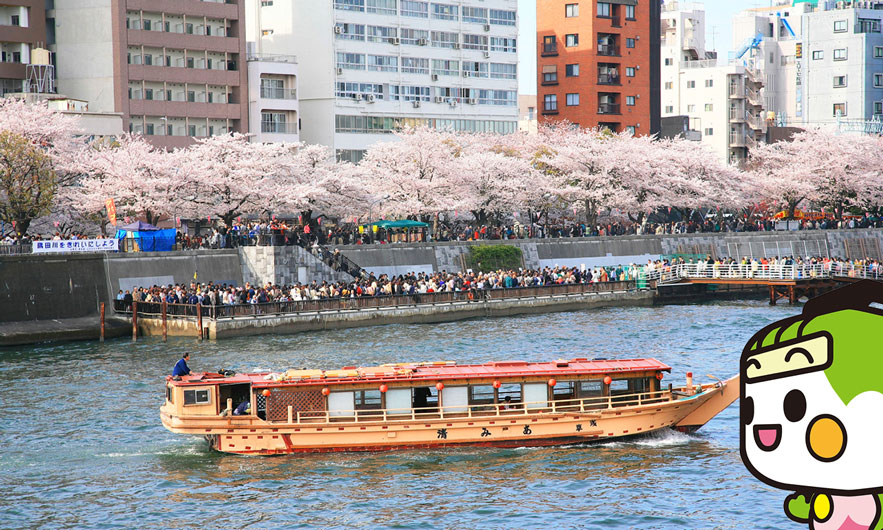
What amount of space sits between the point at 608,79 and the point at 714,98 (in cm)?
2414

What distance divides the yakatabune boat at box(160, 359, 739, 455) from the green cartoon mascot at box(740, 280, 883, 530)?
23.8 meters

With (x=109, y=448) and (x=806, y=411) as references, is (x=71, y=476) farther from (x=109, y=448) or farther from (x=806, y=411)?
(x=806, y=411)

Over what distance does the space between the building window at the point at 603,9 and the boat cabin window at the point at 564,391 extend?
87.4m

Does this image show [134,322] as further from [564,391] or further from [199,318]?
[564,391]

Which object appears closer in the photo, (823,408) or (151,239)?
(823,408)

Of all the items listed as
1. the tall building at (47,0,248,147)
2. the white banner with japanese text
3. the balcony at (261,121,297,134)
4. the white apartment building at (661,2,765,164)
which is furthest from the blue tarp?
the white apartment building at (661,2,765,164)

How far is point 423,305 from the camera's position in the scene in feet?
200

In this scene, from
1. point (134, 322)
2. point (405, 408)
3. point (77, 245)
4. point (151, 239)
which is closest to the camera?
point (405, 408)

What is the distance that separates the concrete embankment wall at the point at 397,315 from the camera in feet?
177

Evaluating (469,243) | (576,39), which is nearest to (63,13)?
(469,243)

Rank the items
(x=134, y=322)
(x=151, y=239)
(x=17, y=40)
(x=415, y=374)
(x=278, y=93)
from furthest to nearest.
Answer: (x=278, y=93) < (x=17, y=40) < (x=151, y=239) < (x=134, y=322) < (x=415, y=374)

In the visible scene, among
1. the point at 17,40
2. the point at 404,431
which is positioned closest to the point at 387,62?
the point at 17,40

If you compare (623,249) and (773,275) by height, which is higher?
(623,249)

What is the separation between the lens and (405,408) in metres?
30.5
